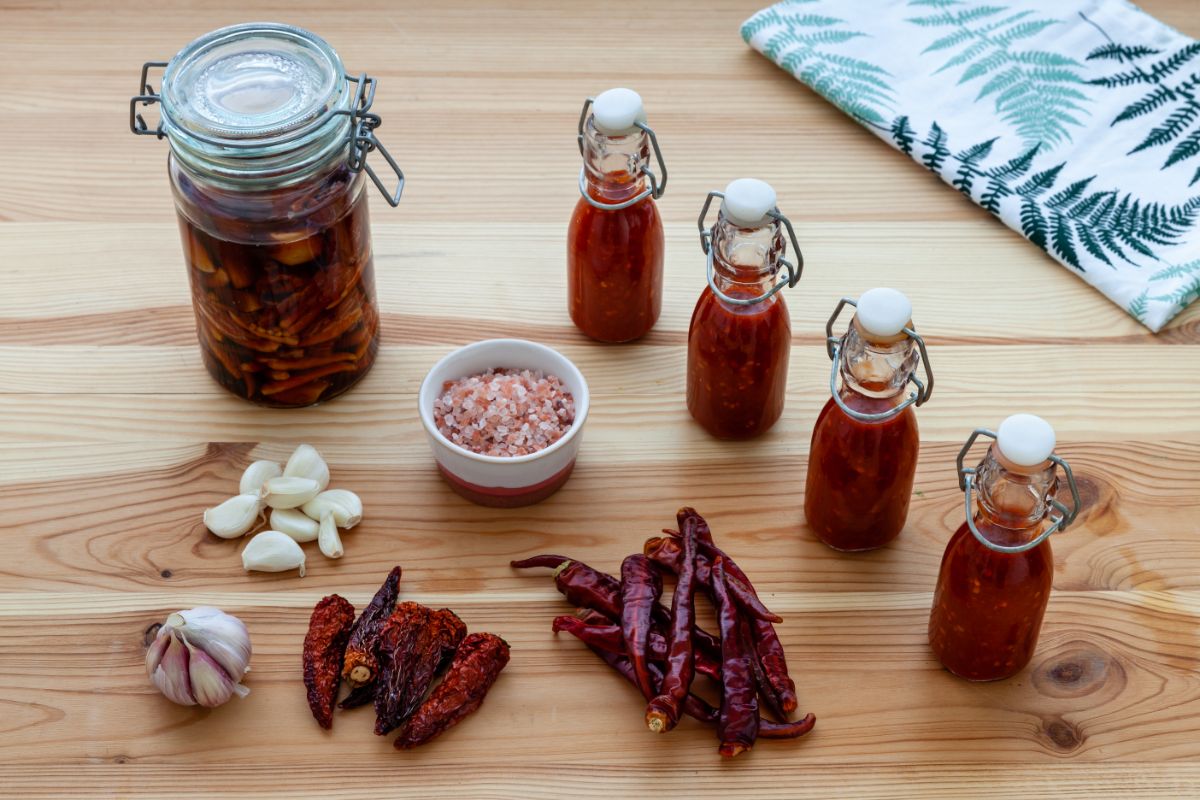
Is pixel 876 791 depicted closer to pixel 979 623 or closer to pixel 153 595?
pixel 979 623

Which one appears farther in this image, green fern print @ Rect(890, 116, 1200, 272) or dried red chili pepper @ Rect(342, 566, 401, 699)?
green fern print @ Rect(890, 116, 1200, 272)

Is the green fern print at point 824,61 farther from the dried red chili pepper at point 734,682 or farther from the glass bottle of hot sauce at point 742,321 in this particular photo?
the dried red chili pepper at point 734,682

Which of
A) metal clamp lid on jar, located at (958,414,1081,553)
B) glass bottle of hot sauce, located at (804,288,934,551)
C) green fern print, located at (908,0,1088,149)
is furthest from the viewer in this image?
green fern print, located at (908,0,1088,149)

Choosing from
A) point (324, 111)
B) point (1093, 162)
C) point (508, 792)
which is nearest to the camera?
point (508, 792)

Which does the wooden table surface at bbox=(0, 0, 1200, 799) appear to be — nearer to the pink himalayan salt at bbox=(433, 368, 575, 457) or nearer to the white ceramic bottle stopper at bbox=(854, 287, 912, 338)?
the pink himalayan salt at bbox=(433, 368, 575, 457)

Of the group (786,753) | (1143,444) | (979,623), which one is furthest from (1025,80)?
(786,753)

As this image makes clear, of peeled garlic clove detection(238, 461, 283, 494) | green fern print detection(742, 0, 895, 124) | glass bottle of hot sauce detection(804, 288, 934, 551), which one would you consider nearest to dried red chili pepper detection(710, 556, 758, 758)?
glass bottle of hot sauce detection(804, 288, 934, 551)
